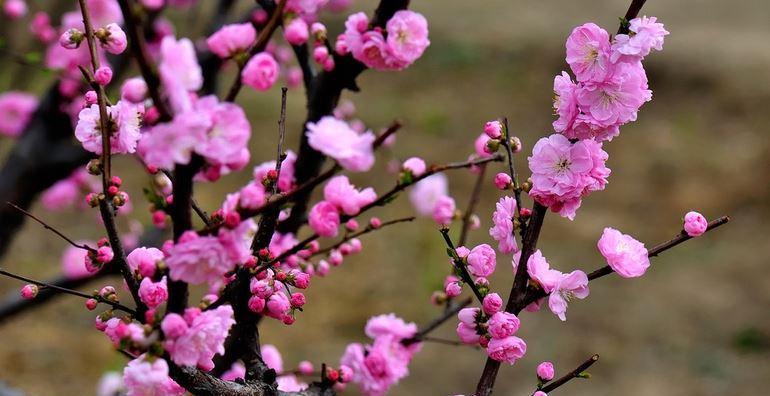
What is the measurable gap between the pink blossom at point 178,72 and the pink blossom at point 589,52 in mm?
471

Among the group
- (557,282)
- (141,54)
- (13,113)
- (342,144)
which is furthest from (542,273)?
(13,113)

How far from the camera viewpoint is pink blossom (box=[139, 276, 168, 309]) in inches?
35.3

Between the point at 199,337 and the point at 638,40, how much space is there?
22.9 inches

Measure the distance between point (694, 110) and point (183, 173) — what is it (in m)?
5.68

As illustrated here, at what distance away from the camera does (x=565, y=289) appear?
99cm

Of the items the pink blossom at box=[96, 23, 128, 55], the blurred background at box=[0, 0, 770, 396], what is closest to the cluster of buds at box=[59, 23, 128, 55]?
the pink blossom at box=[96, 23, 128, 55]

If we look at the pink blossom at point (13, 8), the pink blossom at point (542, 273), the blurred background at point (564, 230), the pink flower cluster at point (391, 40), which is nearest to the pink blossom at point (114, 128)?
the pink flower cluster at point (391, 40)

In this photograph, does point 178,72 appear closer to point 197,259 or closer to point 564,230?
point 197,259

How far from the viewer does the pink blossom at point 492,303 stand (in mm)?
982

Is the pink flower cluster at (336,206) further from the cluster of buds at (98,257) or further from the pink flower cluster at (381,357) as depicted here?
the pink flower cluster at (381,357)

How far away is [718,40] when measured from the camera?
258 inches

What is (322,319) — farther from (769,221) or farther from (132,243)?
(769,221)

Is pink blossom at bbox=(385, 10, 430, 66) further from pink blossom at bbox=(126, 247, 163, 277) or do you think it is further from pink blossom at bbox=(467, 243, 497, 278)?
pink blossom at bbox=(126, 247, 163, 277)

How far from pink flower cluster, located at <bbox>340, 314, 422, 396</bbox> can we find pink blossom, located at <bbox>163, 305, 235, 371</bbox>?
49 cm
